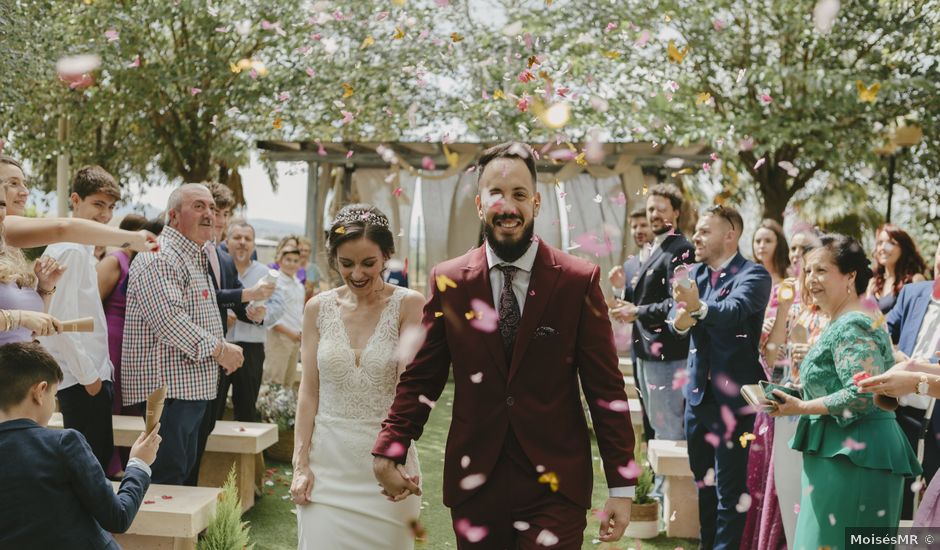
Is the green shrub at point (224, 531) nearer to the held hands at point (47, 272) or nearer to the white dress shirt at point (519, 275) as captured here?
the held hands at point (47, 272)

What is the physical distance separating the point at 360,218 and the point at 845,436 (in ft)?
6.90

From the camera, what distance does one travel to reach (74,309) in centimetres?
412

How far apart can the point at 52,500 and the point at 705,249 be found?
345cm

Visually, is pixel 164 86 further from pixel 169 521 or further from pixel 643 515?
pixel 643 515

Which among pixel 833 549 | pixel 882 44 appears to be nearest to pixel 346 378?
pixel 833 549

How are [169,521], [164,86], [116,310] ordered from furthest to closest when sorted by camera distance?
1. [164,86]
2. [116,310]
3. [169,521]

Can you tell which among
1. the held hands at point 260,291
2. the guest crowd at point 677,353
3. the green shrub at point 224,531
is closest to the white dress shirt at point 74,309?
the guest crowd at point 677,353

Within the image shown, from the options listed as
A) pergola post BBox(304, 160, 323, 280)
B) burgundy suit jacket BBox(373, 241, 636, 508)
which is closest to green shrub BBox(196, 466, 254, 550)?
burgundy suit jacket BBox(373, 241, 636, 508)

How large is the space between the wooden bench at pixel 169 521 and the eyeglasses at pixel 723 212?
3041 mm

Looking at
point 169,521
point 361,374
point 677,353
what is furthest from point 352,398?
point 677,353

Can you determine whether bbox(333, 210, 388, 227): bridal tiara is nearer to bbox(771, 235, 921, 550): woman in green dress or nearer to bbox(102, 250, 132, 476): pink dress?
bbox(771, 235, 921, 550): woman in green dress

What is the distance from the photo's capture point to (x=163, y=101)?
543 inches

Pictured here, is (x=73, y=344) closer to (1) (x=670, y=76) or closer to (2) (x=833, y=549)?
(2) (x=833, y=549)

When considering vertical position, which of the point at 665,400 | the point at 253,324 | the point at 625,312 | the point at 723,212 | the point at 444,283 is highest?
the point at 723,212
